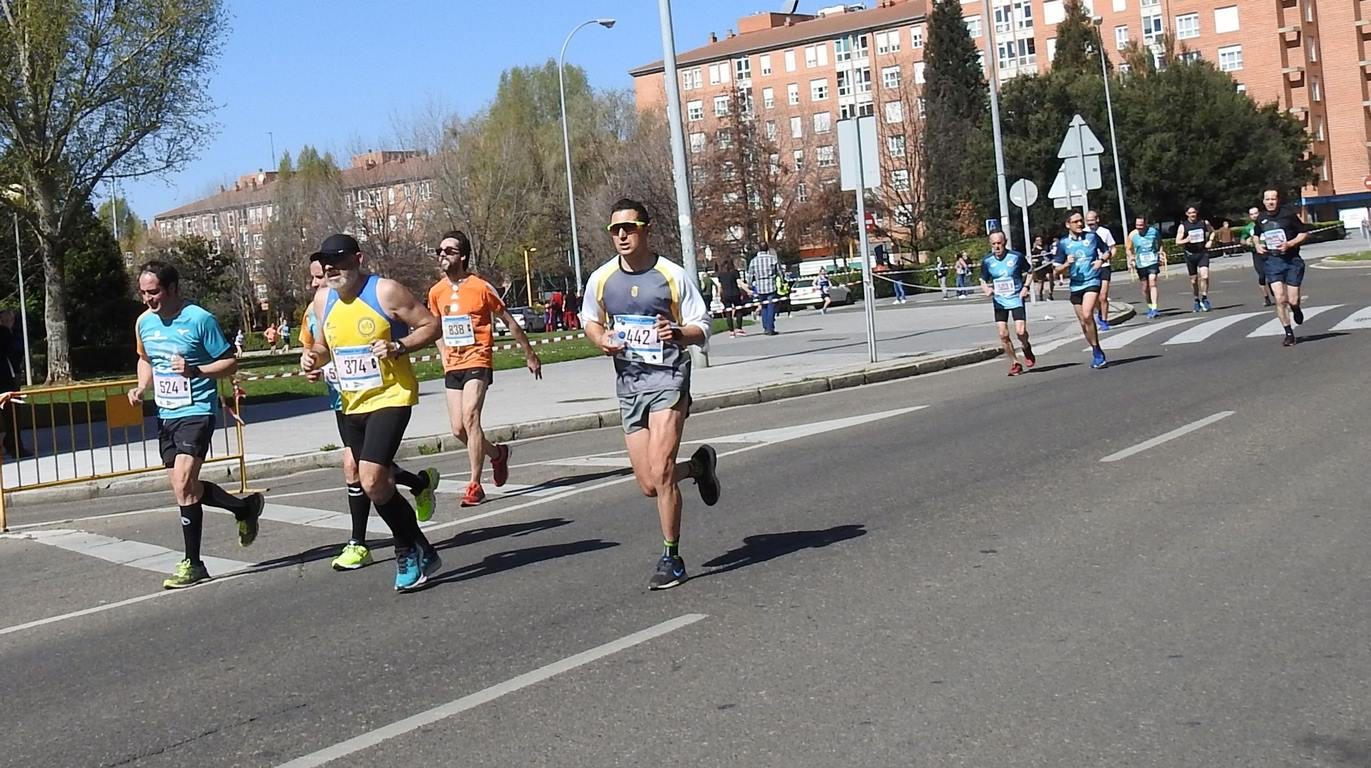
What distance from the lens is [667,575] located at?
7371 mm

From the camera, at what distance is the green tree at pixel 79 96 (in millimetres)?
41375

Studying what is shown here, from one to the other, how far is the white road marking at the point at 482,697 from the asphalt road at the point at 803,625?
28mm

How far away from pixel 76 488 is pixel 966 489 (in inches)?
370

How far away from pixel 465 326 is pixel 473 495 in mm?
1310

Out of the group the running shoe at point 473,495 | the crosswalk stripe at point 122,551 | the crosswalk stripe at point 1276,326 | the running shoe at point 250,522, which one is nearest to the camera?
the running shoe at point 250,522

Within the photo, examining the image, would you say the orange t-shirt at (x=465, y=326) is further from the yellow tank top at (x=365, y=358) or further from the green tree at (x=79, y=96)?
the green tree at (x=79, y=96)

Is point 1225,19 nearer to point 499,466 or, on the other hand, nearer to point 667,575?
point 499,466

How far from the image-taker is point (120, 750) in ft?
17.7

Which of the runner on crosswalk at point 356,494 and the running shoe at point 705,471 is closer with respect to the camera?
the running shoe at point 705,471

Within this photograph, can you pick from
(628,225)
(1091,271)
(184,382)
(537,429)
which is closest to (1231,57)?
(1091,271)

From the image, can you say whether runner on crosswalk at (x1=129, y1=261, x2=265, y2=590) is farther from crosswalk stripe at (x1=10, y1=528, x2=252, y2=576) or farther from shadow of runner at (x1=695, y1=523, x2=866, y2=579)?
shadow of runner at (x1=695, y1=523, x2=866, y2=579)

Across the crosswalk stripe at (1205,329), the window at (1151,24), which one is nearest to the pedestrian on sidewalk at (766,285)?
the crosswalk stripe at (1205,329)

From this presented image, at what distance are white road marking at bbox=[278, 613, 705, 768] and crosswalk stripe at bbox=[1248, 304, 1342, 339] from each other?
52.1 ft

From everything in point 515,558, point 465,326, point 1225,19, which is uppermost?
point 1225,19
